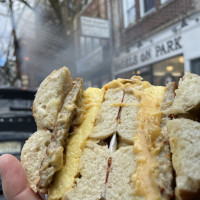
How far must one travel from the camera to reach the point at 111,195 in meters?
1.58

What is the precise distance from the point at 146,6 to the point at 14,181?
33.5 ft

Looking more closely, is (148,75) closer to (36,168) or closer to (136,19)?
(136,19)

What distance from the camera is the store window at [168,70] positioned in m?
8.98

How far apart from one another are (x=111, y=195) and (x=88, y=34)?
1004 cm

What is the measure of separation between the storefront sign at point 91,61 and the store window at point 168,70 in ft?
15.1

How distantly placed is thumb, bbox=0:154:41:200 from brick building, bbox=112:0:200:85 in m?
7.28

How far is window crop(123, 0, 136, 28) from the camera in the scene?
1134cm

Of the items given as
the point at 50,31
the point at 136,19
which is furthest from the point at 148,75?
the point at 50,31

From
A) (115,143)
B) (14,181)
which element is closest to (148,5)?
(115,143)

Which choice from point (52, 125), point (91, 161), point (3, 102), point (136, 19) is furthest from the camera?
point (136, 19)

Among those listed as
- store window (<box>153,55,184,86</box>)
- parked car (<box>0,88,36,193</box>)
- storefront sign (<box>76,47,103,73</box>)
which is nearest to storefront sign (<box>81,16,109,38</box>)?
storefront sign (<box>76,47,103,73</box>)

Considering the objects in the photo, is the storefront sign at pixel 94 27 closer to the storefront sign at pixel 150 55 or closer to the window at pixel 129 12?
the window at pixel 129 12

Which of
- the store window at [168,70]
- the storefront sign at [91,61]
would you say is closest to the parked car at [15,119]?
the store window at [168,70]

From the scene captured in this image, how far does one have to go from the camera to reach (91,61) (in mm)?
15102
